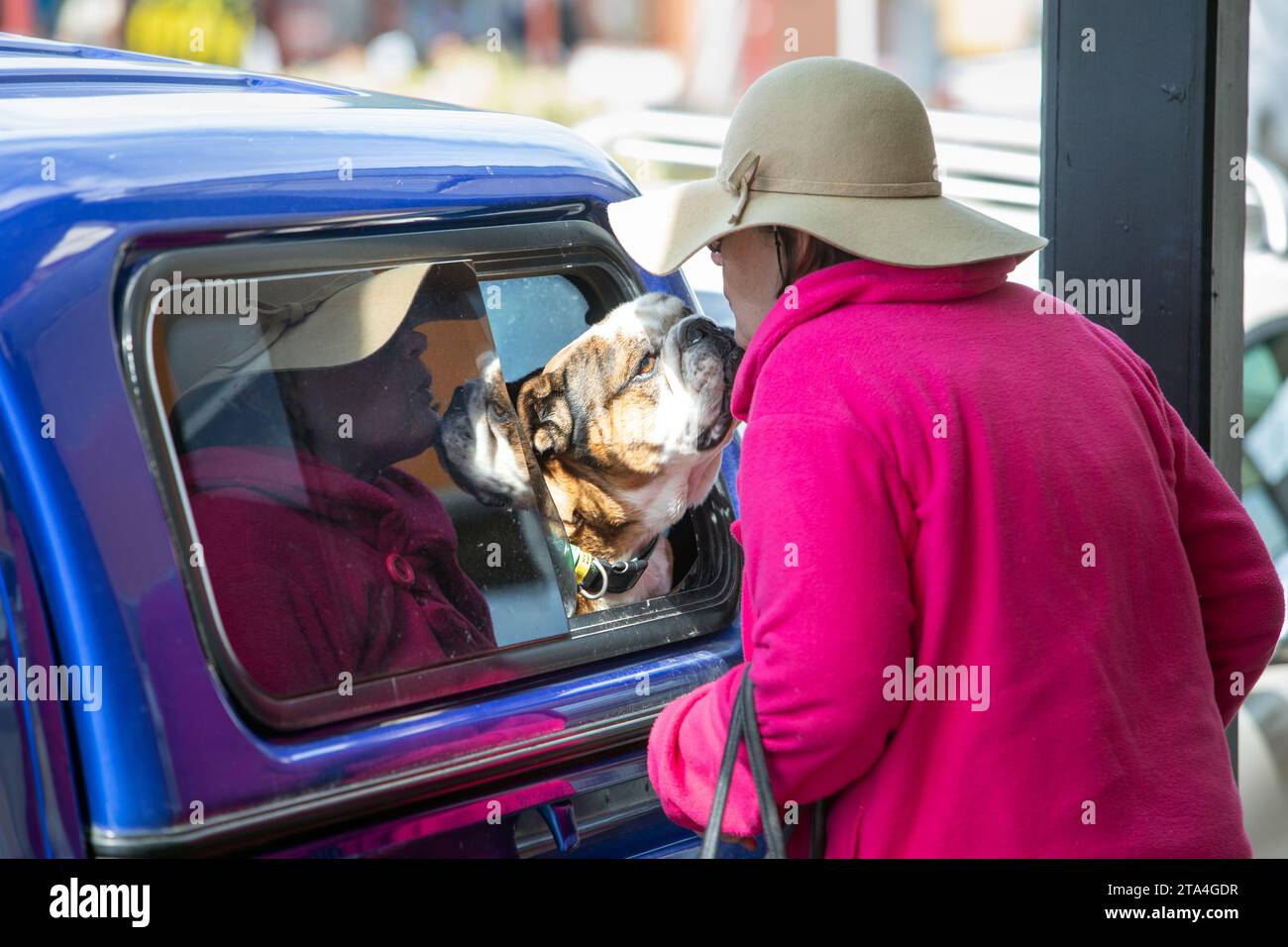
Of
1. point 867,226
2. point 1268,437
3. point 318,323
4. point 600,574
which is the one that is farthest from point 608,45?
point 867,226

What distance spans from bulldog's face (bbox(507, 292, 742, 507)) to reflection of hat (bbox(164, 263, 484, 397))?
0.60 m

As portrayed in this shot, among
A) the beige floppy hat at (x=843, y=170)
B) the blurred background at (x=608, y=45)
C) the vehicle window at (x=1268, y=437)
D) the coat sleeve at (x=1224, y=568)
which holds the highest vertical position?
the blurred background at (x=608, y=45)

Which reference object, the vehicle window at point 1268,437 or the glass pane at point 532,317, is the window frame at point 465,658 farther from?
the vehicle window at point 1268,437

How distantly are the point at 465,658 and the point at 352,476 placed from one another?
0.35m

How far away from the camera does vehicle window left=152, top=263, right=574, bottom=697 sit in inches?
79.0

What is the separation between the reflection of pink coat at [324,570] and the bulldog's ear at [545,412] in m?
0.78

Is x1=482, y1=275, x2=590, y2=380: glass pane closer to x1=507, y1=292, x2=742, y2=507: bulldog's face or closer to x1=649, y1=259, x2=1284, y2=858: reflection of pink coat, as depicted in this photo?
x1=507, y1=292, x2=742, y2=507: bulldog's face

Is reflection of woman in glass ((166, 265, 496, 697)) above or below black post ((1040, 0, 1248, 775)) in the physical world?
below

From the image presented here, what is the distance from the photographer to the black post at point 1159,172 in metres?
3.00

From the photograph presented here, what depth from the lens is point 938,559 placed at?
5.66 feet

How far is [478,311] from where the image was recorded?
8.04 feet

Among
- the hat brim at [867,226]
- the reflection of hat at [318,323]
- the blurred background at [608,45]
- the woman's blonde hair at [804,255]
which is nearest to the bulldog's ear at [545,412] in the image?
the reflection of hat at [318,323]

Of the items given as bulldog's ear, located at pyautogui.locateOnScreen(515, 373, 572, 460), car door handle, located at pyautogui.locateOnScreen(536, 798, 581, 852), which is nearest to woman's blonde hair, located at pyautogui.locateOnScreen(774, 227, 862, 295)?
car door handle, located at pyautogui.locateOnScreen(536, 798, 581, 852)
